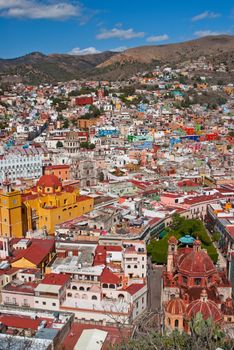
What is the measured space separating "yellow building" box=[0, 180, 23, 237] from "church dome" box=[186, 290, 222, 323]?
16379mm

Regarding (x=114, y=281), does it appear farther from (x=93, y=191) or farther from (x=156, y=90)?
(x=156, y=90)

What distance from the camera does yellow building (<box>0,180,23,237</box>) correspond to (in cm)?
3231

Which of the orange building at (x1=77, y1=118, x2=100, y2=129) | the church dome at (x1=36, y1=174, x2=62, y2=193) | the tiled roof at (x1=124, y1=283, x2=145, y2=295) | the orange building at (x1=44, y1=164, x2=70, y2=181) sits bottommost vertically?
the tiled roof at (x1=124, y1=283, x2=145, y2=295)

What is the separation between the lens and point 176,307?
67.7 ft

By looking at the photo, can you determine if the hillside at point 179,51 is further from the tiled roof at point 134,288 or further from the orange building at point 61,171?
the tiled roof at point 134,288

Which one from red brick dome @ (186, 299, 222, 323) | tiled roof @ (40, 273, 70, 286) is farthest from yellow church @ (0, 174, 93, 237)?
red brick dome @ (186, 299, 222, 323)

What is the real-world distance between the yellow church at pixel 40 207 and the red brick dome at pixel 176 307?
15772 mm

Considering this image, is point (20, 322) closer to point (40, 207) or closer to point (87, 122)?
point (40, 207)

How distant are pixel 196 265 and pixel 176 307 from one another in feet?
12.4

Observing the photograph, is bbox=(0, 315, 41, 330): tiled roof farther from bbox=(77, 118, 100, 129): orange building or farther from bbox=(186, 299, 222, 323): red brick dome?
bbox=(77, 118, 100, 129): orange building

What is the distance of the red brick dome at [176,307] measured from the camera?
2060cm

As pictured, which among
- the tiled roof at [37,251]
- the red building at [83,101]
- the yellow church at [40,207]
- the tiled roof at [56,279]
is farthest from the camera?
the red building at [83,101]

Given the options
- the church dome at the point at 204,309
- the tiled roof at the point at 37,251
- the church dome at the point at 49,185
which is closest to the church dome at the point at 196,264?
the church dome at the point at 204,309

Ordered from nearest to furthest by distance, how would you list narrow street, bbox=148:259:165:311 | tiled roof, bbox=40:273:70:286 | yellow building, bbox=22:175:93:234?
tiled roof, bbox=40:273:70:286 < narrow street, bbox=148:259:165:311 < yellow building, bbox=22:175:93:234
